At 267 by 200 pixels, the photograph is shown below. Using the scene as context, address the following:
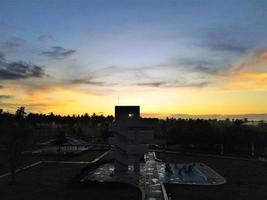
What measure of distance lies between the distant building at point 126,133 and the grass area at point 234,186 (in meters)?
7.99

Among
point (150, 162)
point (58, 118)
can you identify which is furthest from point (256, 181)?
point (58, 118)

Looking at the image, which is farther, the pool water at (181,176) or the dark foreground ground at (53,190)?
the pool water at (181,176)

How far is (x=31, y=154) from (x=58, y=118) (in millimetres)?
118555

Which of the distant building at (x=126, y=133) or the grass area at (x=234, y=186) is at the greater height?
the distant building at (x=126, y=133)

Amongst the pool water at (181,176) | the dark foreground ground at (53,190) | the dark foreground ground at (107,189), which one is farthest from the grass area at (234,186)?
the dark foreground ground at (53,190)

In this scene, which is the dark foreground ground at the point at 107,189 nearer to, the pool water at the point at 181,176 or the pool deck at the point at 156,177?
the pool deck at the point at 156,177

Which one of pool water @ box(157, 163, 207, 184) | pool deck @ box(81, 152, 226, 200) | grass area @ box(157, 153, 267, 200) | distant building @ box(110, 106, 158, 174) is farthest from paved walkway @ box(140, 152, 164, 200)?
distant building @ box(110, 106, 158, 174)

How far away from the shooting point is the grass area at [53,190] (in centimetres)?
2900

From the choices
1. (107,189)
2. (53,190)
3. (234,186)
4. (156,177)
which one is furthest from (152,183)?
(53,190)

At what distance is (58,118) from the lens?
176 meters

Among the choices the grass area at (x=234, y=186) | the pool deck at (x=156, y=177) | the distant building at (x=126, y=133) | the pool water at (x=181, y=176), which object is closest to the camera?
the grass area at (x=234, y=186)

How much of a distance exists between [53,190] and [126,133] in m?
11.7

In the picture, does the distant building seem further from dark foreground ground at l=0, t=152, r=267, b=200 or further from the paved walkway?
dark foreground ground at l=0, t=152, r=267, b=200

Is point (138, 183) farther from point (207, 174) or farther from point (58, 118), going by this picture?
point (58, 118)
